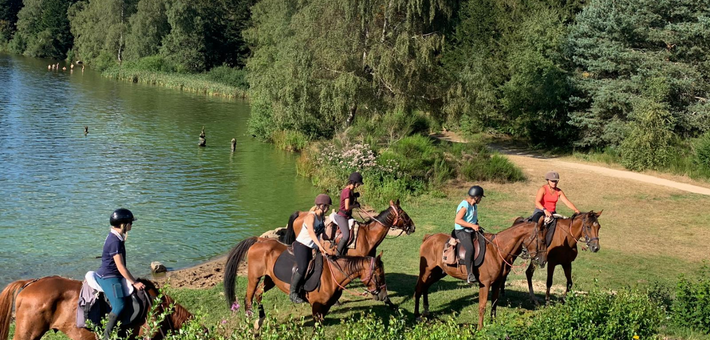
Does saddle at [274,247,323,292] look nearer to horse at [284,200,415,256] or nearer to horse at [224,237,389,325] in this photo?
horse at [224,237,389,325]

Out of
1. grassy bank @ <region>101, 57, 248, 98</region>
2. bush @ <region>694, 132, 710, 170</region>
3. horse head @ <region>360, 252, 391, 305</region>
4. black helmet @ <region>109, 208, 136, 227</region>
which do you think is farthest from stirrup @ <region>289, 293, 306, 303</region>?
grassy bank @ <region>101, 57, 248, 98</region>

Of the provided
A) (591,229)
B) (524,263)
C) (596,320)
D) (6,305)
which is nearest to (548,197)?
(591,229)

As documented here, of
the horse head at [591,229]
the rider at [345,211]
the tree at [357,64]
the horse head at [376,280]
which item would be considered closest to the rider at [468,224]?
the horse head at [376,280]

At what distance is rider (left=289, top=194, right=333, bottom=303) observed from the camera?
10.5m

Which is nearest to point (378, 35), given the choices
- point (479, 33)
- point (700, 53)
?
point (479, 33)

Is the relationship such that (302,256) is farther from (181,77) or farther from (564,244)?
(181,77)

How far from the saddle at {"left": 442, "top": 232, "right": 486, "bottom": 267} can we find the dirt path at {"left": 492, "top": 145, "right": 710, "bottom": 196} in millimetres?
19384

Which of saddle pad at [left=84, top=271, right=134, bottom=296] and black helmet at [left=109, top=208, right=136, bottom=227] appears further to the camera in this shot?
saddle pad at [left=84, top=271, right=134, bottom=296]

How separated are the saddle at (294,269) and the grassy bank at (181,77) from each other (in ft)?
179

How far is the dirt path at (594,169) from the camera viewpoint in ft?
90.8

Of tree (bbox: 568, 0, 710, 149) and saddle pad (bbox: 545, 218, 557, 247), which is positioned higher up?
tree (bbox: 568, 0, 710, 149)

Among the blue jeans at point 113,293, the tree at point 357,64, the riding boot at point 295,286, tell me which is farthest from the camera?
the tree at point 357,64

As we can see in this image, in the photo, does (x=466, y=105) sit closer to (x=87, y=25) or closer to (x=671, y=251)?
(x=671, y=251)

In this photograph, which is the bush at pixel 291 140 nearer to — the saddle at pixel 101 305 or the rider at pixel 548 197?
the rider at pixel 548 197
